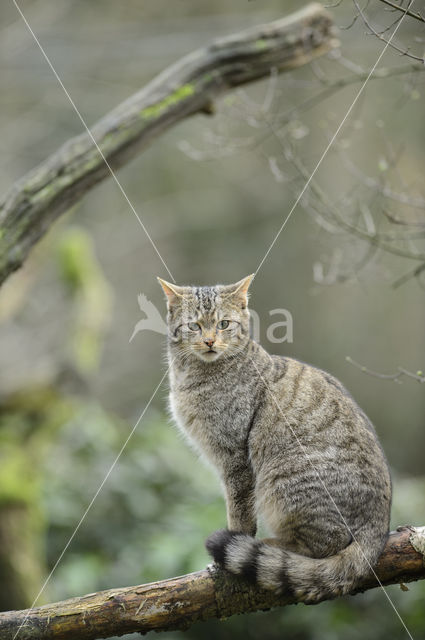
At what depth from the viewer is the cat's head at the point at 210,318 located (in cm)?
355

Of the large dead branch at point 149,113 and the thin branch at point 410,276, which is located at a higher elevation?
the large dead branch at point 149,113

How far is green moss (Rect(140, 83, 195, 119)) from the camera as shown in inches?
168

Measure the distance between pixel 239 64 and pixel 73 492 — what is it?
173 inches

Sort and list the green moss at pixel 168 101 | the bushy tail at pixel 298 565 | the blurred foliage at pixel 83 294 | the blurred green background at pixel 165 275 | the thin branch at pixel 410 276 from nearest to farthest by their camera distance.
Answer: the bushy tail at pixel 298 565
the thin branch at pixel 410 276
the green moss at pixel 168 101
the blurred green background at pixel 165 275
the blurred foliage at pixel 83 294

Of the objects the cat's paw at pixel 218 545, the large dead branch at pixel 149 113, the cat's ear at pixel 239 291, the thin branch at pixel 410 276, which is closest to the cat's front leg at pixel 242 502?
the cat's paw at pixel 218 545

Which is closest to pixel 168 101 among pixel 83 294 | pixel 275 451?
pixel 275 451

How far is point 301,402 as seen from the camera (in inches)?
135

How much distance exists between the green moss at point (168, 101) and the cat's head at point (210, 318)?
1.33 meters

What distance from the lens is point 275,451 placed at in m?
3.34

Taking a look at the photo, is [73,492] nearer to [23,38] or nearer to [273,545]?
[273,545]

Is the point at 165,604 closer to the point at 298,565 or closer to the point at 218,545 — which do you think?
the point at 218,545

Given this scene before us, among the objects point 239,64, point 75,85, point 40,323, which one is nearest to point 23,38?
point 75,85

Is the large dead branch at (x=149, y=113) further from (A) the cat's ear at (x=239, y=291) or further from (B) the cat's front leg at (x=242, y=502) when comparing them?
(B) the cat's front leg at (x=242, y=502)

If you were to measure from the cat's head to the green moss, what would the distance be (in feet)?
4.35
